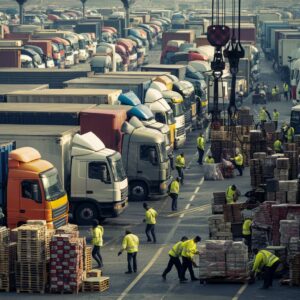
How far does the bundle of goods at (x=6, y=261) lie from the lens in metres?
31.7

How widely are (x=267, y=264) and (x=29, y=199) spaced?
8.47 metres

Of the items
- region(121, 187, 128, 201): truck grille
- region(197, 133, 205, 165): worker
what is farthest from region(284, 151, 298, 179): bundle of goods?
region(197, 133, 205, 165): worker

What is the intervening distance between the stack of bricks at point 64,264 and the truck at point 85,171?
8.54 metres

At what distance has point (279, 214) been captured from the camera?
35250mm

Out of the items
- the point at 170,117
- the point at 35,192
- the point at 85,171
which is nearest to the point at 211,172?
the point at 170,117

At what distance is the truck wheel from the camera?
134 ft

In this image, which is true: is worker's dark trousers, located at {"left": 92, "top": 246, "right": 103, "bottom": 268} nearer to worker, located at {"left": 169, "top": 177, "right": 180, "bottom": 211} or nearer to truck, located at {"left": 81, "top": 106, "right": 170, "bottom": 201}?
worker, located at {"left": 169, "top": 177, "right": 180, "bottom": 211}

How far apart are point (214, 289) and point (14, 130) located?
38.8 feet

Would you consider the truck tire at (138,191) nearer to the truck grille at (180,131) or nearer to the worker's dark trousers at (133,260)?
the worker's dark trousers at (133,260)

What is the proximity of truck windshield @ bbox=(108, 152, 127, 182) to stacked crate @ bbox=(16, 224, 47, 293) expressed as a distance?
368 inches

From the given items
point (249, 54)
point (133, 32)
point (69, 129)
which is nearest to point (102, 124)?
point (69, 129)

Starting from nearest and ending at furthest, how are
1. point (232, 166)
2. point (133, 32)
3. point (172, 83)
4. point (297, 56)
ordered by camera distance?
1. point (232, 166)
2. point (172, 83)
3. point (297, 56)
4. point (133, 32)

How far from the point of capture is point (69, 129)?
41.5m

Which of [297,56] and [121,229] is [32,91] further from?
[297,56]
